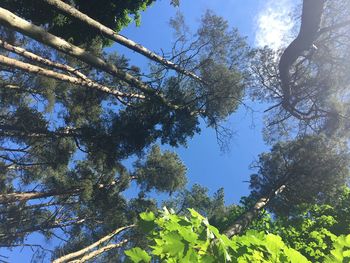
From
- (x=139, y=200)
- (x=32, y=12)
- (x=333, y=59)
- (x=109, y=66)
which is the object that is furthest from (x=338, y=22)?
(x=139, y=200)

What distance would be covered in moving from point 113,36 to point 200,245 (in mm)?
9995

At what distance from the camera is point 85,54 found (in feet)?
34.7

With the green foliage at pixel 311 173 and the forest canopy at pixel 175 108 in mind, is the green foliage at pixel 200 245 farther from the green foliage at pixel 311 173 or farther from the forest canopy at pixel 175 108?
the green foliage at pixel 311 173

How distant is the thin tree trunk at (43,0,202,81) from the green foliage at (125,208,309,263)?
8.31 meters

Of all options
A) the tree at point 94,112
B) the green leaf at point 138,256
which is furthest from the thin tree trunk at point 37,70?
the green leaf at point 138,256

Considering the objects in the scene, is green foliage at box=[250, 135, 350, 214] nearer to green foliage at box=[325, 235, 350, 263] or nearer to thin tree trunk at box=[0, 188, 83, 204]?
thin tree trunk at box=[0, 188, 83, 204]

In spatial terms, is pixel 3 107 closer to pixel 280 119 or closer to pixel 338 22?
pixel 280 119

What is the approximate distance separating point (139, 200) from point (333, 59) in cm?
1165

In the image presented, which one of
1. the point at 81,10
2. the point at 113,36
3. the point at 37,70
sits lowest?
the point at 37,70

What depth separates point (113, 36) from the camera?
1191 cm

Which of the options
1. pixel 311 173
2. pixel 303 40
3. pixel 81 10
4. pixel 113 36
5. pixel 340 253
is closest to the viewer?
pixel 340 253

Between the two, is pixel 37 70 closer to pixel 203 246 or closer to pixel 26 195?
pixel 26 195

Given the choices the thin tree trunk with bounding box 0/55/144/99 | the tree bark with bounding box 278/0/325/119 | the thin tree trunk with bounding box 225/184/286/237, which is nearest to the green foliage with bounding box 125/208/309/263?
the thin tree trunk with bounding box 0/55/144/99

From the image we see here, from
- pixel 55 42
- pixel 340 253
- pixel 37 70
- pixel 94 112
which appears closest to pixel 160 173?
pixel 94 112
